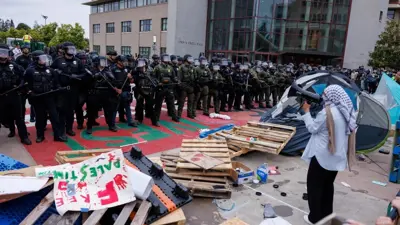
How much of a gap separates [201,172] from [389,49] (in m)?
25.2

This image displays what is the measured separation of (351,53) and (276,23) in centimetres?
831

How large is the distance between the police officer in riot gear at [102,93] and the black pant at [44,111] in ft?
2.90

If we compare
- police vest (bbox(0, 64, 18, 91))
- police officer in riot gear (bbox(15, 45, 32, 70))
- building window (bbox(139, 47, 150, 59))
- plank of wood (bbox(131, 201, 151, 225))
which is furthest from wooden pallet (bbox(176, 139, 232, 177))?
building window (bbox(139, 47, 150, 59))

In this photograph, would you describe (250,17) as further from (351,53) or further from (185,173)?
(185,173)

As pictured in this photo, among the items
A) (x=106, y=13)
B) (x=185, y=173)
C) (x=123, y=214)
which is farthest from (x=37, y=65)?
(x=106, y=13)

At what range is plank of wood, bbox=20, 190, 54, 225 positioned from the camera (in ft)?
9.36

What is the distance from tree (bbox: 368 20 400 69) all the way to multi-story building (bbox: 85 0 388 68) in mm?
3835

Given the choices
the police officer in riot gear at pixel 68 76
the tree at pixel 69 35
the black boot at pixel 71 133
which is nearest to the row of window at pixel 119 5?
the tree at pixel 69 35

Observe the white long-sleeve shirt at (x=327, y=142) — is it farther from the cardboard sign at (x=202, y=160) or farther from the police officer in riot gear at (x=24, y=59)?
the police officer in riot gear at (x=24, y=59)

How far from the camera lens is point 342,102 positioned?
3447mm

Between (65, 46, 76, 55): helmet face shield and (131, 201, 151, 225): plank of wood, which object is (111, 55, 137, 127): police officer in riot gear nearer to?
(65, 46, 76, 55): helmet face shield

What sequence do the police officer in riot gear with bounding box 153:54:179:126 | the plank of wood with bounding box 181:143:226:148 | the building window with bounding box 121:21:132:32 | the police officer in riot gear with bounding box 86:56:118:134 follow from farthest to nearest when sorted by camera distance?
1. the building window with bounding box 121:21:132:32
2. the police officer in riot gear with bounding box 153:54:179:126
3. the police officer in riot gear with bounding box 86:56:118:134
4. the plank of wood with bounding box 181:143:226:148

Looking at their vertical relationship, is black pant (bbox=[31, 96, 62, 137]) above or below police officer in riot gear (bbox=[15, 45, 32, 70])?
below

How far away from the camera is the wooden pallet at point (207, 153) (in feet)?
15.6
